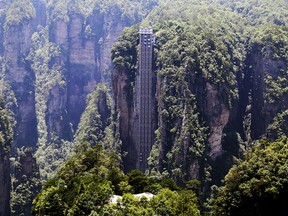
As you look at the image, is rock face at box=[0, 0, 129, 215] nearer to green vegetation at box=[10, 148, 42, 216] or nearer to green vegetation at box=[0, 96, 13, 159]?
green vegetation at box=[10, 148, 42, 216]

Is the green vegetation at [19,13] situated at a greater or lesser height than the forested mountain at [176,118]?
greater

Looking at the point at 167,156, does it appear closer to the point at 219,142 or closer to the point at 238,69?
the point at 219,142

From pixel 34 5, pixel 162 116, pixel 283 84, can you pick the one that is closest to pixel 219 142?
pixel 162 116

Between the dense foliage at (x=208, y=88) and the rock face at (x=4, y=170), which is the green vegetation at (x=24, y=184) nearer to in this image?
the rock face at (x=4, y=170)

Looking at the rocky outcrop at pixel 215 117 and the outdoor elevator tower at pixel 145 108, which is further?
the outdoor elevator tower at pixel 145 108

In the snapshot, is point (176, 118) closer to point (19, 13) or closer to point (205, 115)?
point (205, 115)

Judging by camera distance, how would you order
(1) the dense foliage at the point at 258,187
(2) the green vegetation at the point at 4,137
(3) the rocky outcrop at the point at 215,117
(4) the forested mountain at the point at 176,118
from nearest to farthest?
1. (1) the dense foliage at the point at 258,187
2. (4) the forested mountain at the point at 176,118
3. (3) the rocky outcrop at the point at 215,117
4. (2) the green vegetation at the point at 4,137

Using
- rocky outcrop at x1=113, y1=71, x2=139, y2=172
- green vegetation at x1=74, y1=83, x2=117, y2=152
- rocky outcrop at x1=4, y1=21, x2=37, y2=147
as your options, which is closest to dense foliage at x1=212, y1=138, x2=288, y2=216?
rocky outcrop at x1=113, y1=71, x2=139, y2=172

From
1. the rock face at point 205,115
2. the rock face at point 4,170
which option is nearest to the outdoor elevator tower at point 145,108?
the rock face at point 205,115
